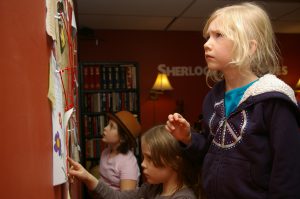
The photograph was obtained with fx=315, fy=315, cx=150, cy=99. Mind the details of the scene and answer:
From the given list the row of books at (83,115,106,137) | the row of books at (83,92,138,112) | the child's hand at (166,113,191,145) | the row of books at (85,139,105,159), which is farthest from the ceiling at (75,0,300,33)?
the child's hand at (166,113,191,145)

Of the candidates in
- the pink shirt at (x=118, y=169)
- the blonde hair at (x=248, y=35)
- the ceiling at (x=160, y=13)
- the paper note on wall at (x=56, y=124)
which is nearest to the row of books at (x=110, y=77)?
the ceiling at (x=160, y=13)

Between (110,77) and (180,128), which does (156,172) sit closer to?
(180,128)

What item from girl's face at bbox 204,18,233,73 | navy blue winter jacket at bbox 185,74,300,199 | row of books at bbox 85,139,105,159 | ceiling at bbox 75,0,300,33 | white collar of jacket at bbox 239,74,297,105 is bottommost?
row of books at bbox 85,139,105,159

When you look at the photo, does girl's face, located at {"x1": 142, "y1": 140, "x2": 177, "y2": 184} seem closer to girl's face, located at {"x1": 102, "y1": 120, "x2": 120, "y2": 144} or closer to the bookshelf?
girl's face, located at {"x1": 102, "y1": 120, "x2": 120, "y2": 144}

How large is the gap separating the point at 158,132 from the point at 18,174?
105 cm

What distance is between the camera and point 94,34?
14.8ft

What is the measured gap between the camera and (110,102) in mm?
3945

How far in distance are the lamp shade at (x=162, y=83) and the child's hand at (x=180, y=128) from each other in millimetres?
3407

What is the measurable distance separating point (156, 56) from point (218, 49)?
3.84 meters

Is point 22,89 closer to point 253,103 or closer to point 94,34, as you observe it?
point 253,103

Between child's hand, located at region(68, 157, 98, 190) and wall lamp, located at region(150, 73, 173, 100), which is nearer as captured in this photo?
child's hand, located at region(68, 157, 98, 190)

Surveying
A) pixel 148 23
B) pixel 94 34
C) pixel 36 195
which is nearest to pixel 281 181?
pixel 36 195

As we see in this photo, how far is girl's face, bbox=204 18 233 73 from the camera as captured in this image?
948 mm

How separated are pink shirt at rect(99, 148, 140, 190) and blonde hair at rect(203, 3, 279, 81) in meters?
1.46
